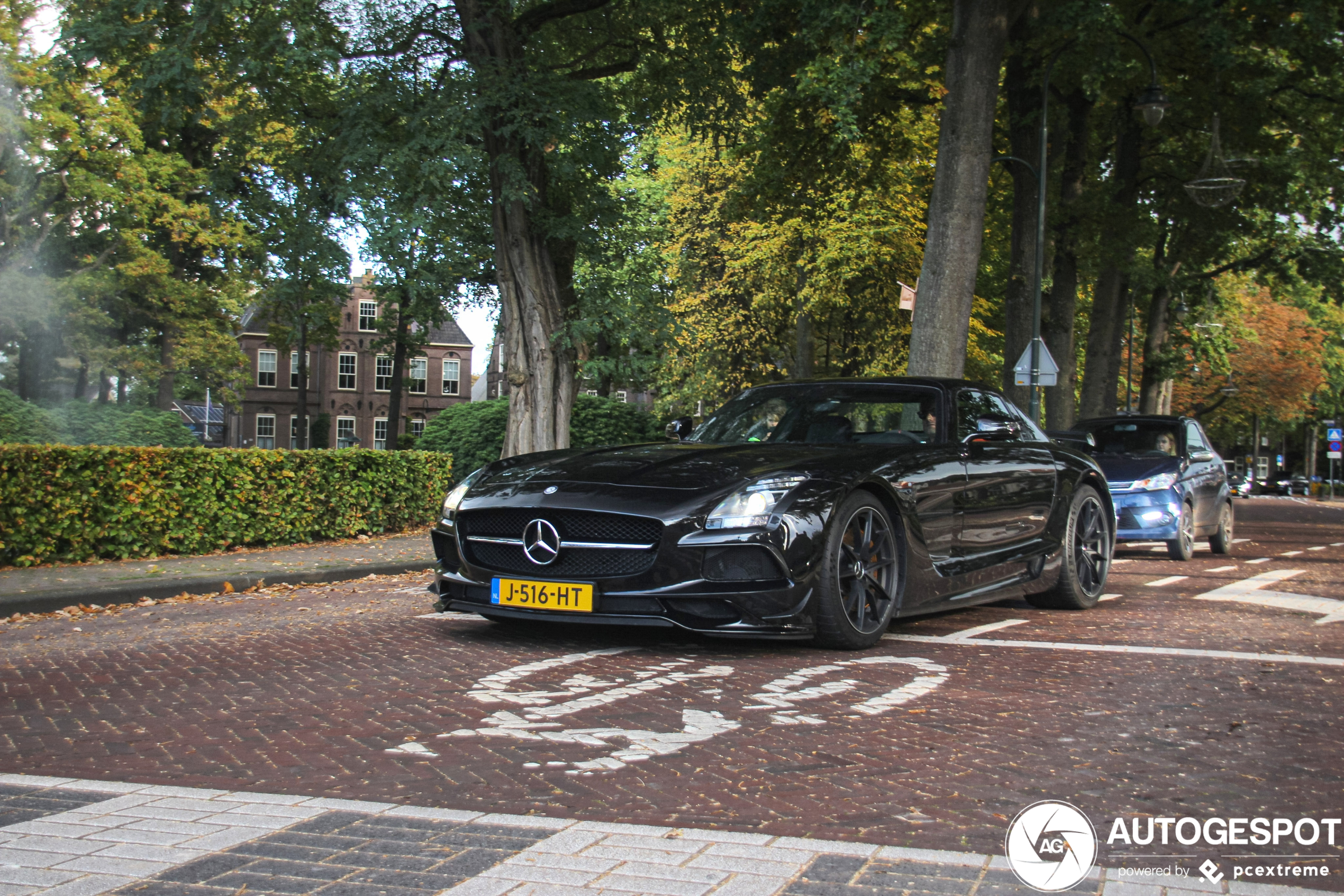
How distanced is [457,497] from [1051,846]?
14.3ft

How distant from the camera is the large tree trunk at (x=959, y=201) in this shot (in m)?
14.5

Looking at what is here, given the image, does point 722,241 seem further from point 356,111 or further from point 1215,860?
point 1215,860

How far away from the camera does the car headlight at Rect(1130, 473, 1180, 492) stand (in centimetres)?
1405

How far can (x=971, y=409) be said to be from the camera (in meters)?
7.93

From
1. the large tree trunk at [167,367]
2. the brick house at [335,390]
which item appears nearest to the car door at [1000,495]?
the large tree trunk at [167,367]

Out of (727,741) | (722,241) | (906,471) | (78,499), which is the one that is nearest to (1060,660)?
(906,471)

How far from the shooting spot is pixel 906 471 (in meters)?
6.78

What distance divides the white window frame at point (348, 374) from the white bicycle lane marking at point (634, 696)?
7058 centimetres

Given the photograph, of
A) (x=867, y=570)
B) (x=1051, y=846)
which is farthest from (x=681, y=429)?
(x=1051, y=846)

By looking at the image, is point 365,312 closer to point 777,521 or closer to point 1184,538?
point 1184,538

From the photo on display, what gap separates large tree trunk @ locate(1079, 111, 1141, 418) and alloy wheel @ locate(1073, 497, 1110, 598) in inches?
545

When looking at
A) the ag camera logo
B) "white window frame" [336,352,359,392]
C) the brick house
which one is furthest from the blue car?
"white window frame" [336,352,359,392]

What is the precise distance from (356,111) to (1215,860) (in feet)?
55.6

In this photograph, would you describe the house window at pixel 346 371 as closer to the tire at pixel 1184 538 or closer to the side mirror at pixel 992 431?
the tire at pixel 1184 538
